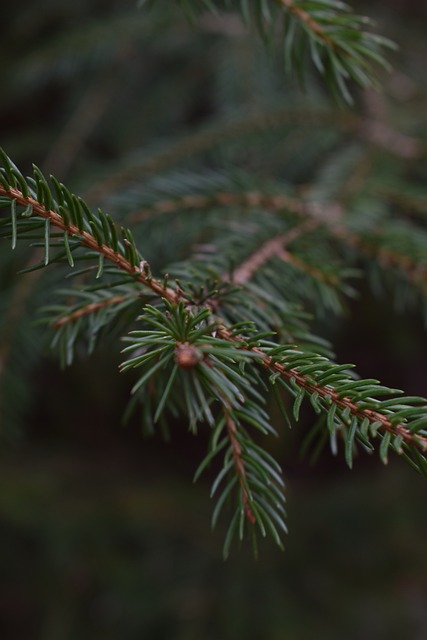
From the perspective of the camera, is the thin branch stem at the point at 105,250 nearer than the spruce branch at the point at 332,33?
Yes

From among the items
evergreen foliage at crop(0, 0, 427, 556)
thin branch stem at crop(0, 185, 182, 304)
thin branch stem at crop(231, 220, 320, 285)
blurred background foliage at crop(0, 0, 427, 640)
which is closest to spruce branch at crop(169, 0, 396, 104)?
evergreen foliage at crop(0, 0, 427, 556)

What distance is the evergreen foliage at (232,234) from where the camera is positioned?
428 millimetres

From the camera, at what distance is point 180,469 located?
7.38 feet

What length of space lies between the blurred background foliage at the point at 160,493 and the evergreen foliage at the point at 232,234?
0.04 feet

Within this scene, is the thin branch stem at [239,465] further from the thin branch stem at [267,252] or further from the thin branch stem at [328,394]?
the thin branch stem at [267,252]

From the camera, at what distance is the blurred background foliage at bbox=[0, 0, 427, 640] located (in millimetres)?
1351

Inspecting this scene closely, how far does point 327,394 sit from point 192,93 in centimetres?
124

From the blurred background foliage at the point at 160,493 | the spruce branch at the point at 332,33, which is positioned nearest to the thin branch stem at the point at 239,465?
the spruce branch at the point at 332,33

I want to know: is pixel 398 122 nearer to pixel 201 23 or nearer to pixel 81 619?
pixel 201 23

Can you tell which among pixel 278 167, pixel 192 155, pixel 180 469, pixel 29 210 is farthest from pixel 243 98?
pixel 180 469

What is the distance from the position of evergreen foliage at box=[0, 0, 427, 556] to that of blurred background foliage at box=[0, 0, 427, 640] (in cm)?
1

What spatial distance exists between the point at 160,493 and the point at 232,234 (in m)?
1.18

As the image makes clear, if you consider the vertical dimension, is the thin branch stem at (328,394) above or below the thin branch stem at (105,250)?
below

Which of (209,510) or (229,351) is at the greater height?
(229,351)
